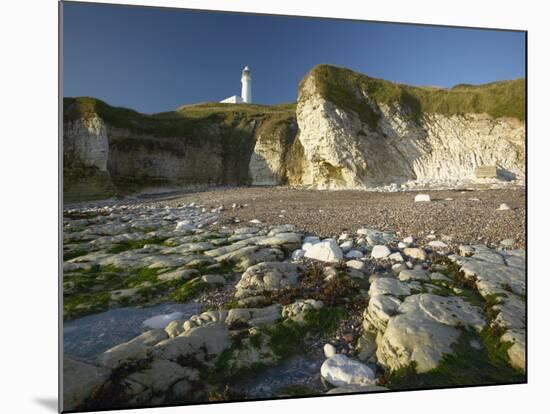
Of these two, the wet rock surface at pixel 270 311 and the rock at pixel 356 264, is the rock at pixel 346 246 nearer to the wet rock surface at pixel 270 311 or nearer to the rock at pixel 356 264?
the wet rock surface at pixel 270 311

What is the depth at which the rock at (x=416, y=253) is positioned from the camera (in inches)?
154

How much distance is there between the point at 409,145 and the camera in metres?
9.30

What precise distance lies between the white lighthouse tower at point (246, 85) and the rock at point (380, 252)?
86.9 inches

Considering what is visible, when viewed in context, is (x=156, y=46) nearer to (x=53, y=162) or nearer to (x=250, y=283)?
(x=53, y=162)

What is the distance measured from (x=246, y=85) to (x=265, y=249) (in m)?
1.85

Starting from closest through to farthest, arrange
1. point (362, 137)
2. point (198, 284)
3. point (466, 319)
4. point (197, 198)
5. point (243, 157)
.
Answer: point (466, 319) < point (198, 284) < point (197, 198) < point (243, 157) < point (362, 137)

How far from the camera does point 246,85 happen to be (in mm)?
3756

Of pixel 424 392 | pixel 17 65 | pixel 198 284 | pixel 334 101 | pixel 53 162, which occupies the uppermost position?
pixel 334 101

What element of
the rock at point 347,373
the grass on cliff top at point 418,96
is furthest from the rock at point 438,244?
the grass on cliff top at point 418,96

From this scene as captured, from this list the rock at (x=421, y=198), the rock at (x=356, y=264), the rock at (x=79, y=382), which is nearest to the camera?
the rock at (x=79, y=382)

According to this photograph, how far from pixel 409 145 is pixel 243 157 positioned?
4.62 metres

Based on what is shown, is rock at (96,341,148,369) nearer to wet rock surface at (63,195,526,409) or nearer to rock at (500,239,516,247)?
wet rock surface at (63,195,526,409)

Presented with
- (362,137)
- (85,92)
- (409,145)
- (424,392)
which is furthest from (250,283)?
(362,137)

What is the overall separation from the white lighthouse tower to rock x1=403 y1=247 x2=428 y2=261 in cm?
249
